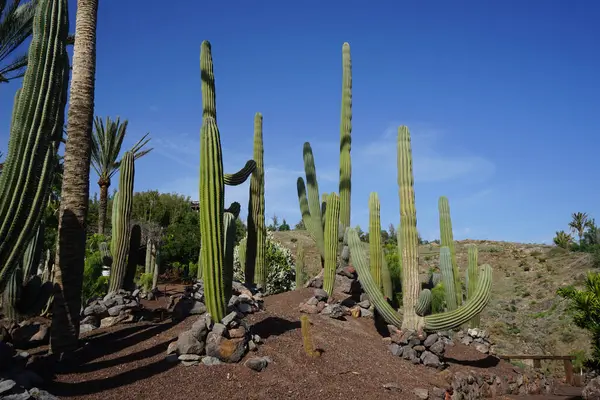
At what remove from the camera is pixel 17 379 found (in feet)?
15.8

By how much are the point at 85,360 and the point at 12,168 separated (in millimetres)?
Answer: 2625

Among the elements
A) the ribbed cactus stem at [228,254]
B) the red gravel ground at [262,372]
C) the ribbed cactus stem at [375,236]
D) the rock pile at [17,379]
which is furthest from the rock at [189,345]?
the ribbed cactus stem at [375,236]

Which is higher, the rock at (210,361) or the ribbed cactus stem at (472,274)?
the ribbed cactus stem at (472,274)

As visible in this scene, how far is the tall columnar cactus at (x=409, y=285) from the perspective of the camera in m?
9.07

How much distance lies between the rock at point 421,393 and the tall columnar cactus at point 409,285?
6.81 ft

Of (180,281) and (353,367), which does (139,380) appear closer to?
(353,367)

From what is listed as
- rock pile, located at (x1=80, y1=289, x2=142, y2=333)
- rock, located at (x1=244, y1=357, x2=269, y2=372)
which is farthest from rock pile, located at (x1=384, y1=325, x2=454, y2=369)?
rock pile, located at (x1=80, y1=289, x2=142, y2=333)

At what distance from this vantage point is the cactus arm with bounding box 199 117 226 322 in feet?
22.5

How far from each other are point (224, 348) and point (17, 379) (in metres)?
2.46

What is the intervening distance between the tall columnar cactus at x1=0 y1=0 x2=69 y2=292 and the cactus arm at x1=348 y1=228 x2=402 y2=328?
5.93m

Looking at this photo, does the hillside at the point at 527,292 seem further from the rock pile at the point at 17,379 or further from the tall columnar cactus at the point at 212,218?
the rock pile at the point at 17,379

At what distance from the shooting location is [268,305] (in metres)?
10.6

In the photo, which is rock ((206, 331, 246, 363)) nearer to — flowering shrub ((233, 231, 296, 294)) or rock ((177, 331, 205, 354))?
rock ((177, 331, 205, 354))

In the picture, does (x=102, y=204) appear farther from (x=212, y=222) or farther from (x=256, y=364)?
(x=256, y=364)
